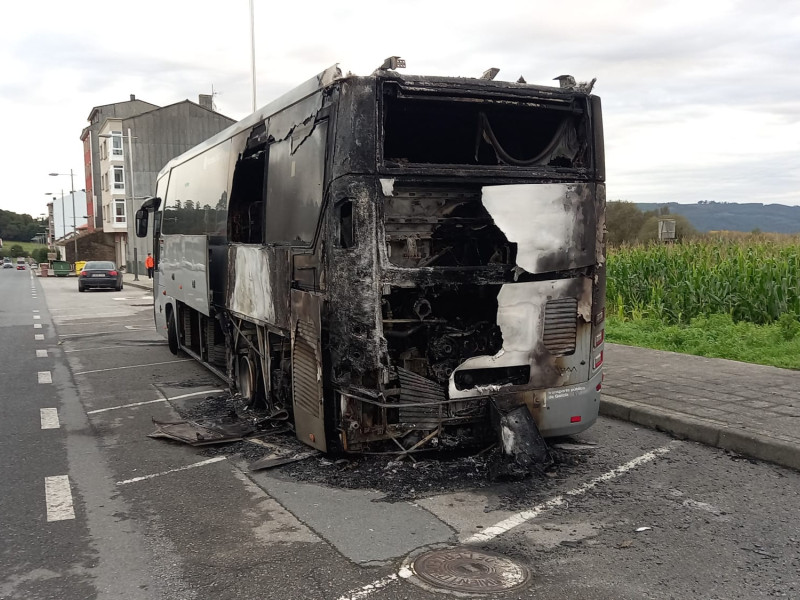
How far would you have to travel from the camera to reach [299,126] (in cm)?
589

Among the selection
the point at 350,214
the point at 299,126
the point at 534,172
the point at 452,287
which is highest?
the point at 299,126

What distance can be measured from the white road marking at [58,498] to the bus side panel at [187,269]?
141 inches

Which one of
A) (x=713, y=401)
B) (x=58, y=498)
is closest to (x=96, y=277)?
(x=58, y=498)

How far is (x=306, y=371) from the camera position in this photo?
18.7ft

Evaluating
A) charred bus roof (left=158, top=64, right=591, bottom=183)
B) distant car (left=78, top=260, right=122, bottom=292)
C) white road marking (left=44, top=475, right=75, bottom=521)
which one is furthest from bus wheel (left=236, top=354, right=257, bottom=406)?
distant car (left=78, top=260, right=122, bottom=292)

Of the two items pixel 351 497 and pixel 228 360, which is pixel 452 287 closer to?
pixel 351 497

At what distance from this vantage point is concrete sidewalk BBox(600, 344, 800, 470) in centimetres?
600

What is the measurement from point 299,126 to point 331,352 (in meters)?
2.00

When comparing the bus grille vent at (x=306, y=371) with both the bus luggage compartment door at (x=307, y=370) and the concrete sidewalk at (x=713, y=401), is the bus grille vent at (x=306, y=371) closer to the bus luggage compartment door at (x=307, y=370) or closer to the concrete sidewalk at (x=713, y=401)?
the bus luggage compartment door at (x=307, y=370)

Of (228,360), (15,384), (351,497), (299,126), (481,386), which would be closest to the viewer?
(351,497)

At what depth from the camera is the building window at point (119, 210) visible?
198 feet

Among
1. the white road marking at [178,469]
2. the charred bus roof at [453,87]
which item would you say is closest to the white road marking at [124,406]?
the white road marking at [178,469]

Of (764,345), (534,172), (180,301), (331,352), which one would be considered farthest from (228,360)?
(764,345)

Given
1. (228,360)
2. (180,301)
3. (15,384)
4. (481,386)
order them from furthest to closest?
(180,301), (15,384), (228,360), (481,386)
